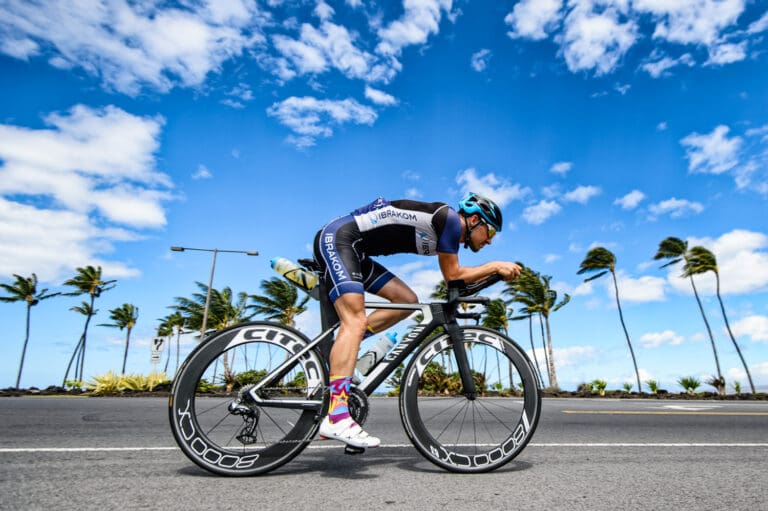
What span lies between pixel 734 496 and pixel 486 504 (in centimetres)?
132

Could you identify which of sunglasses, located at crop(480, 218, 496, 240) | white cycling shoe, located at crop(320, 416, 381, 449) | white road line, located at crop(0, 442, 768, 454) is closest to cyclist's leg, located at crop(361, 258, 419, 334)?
sunglasses, located at crop(480, 218, 496, 240)

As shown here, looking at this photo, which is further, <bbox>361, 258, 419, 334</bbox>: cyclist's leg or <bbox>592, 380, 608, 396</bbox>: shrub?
<bbox>592, 380, 608, 396</bbox>: shrub

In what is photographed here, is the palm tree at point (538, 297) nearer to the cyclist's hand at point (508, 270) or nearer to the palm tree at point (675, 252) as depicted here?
the palm tree at point (675, 252)

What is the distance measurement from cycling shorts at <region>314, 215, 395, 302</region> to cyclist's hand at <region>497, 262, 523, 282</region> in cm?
96

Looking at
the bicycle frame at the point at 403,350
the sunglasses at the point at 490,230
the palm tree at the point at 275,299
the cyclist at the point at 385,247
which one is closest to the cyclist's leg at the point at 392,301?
the cyclist at the point at 385,247

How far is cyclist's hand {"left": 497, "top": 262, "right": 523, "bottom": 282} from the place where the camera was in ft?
10.8

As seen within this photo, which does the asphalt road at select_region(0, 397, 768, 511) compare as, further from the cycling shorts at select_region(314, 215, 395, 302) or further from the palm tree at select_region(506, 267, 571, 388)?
the palm tree at select_region(506, 267, 571, 388)

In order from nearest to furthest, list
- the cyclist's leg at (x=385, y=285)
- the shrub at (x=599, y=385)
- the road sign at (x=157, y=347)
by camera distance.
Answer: the cyclist's leg at (x=385, y=285) < the road sign at (x=157, y=347) < the shrub at (x=599, y=385)

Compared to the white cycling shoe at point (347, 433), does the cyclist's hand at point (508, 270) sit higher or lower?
higher

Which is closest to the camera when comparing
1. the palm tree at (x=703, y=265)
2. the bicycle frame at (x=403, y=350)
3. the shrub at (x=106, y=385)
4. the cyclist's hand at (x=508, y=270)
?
the bicycle frame at (x=403, y=350)

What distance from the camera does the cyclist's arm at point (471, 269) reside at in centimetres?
321

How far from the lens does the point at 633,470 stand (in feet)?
10.1

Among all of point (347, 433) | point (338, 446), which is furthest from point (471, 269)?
point (338, 446)

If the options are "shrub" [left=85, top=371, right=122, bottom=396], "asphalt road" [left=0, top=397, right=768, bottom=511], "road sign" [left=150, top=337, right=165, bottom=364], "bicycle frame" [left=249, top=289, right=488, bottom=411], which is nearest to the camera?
"asphalt road" [left=0, top=397, right=768, bottom=511]
